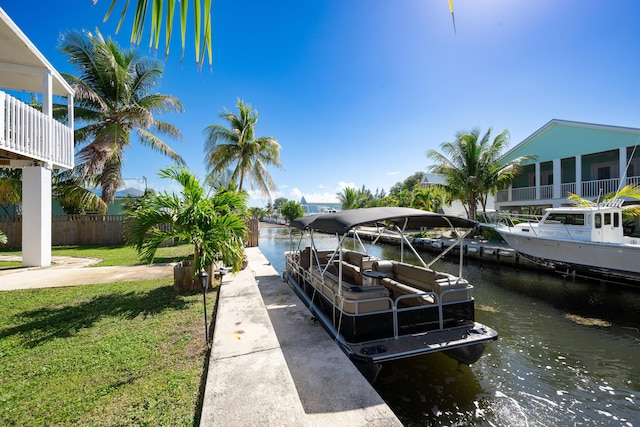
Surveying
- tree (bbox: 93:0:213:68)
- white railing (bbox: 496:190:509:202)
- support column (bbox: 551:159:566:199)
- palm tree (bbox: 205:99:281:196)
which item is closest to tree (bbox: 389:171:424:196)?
white railing (bbox: 496:190:509:202)

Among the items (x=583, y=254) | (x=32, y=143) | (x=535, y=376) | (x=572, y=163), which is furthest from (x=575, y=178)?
(x=32, y=143)

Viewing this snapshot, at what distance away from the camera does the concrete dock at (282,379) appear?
2.69 m

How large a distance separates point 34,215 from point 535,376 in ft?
46.3

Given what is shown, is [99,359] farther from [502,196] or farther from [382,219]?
[502,196]

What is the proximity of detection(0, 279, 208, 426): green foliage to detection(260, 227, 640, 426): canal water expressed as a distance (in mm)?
3038

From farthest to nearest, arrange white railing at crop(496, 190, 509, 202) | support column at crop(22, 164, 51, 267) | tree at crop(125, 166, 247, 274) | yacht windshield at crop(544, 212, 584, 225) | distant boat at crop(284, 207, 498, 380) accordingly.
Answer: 1. white railing at crop(496, 190, 509, 202)
2. yacht windshield at crop(544, 212, 584, 225)
3. support column at crop(22, 164, 51, 267)
4. tree at crop(125, 166, 247, 274)
5. distant boat at crop(284, 207, 498, 380)

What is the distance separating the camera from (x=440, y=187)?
22531 millimetres

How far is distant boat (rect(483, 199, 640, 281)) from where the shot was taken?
31.1ft

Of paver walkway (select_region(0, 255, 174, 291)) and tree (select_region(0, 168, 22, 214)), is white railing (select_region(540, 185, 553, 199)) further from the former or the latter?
tree (select_region(0, 168, 22, 214))

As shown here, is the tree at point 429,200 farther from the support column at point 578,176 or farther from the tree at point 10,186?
the tree at point 10,186

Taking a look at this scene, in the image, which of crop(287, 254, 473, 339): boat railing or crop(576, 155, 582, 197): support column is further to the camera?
crop(576, 155, 582, 197): support column

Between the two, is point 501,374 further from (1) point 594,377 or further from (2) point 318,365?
(2) point 318,365

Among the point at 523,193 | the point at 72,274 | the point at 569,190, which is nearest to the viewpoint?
the point at 72,274

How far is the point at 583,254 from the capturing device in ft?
34.1
